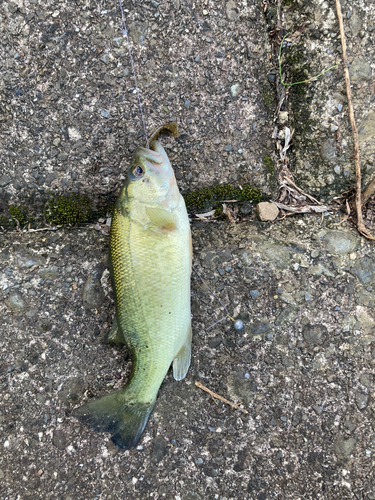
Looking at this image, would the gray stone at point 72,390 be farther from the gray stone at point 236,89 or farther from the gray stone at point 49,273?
the gray stone at point 236,89

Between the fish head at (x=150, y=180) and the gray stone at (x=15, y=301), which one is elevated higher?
the fish head at (x=150, y=180)

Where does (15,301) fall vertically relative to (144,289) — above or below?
below

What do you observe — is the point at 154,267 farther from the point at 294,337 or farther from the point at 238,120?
the point at 238,120

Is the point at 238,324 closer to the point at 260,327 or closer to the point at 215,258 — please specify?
the point at 260,327

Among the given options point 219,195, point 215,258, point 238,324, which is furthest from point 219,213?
point 238,324

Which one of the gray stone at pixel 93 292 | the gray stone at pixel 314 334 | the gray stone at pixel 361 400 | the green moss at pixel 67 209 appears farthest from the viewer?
the green moss at pixel 67 209

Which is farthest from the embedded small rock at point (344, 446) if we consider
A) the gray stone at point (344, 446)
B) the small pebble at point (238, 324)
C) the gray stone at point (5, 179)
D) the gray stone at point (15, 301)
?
the gray stone at point (5, 179)

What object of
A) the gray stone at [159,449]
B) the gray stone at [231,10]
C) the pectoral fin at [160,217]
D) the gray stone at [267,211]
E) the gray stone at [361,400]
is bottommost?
the gray stone at [159,449]
